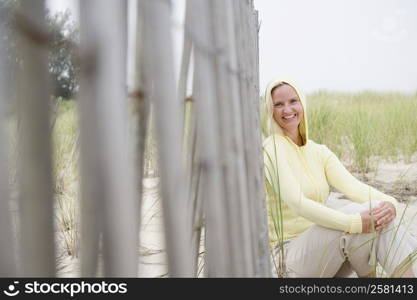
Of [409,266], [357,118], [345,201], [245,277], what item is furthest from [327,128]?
[245,277]

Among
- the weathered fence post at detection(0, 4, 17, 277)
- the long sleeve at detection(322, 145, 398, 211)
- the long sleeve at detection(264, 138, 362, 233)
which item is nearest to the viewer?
the weathered fence post at detection(0, 4, 17, 277)

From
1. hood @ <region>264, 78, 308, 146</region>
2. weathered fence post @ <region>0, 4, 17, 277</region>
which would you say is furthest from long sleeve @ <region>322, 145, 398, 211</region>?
weathered fence post @ <region>0, 4, 17, 277</region>

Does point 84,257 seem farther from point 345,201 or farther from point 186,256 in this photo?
point 345,201

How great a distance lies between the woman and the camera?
136 centimetres

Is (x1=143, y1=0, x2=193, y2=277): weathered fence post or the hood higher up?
the hood

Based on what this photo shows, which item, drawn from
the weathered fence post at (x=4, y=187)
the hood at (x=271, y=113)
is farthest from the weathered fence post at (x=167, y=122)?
the hood at (x=271, y=113)

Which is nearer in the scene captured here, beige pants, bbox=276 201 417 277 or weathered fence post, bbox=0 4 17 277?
weathered fence post, bbox=0 4 17 277

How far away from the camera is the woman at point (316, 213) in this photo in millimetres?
1361

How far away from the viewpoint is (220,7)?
1.92ft

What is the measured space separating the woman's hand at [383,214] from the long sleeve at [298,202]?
58mm

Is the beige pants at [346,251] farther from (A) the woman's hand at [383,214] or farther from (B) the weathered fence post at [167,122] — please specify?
(B) the weathered fence post at [167,122]

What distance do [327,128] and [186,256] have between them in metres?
3.25

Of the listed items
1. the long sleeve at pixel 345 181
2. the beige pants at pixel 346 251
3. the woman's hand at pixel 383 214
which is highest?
the long sleeve at pixel 345 181

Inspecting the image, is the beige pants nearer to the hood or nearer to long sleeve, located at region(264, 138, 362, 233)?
long sleeve, located at region(264, 138, 362, 233)
